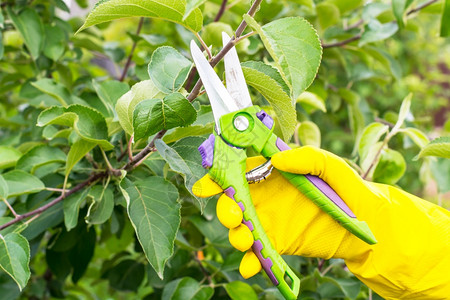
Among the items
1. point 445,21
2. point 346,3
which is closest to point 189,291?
point 445,21


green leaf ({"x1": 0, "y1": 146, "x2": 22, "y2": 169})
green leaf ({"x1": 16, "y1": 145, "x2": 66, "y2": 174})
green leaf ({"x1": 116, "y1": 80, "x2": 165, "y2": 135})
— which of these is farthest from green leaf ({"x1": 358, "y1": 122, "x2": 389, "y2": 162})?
green leaf ({"x1": 0, "y1": 146, "x2": 22, "y2": 169})

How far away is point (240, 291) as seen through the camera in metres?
0.90

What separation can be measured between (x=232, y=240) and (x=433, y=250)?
10.5 inches

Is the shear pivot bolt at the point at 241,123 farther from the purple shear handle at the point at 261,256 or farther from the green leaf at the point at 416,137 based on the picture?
the green leaf at the point at 416,137

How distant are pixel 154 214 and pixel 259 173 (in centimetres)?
21

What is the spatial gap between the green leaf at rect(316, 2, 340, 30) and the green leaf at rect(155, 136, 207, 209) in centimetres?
64

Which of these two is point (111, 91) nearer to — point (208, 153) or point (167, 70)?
point (167, 70)

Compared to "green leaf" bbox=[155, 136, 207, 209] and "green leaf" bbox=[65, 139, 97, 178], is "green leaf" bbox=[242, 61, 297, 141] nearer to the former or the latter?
"green leaf" bbox=[155, 136, 207, 209]

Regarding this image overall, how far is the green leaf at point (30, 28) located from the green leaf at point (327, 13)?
27.1 inches

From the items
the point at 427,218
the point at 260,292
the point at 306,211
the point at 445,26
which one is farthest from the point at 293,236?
the point at 445,26

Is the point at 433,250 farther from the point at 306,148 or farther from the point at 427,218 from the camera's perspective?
the point at 306,148

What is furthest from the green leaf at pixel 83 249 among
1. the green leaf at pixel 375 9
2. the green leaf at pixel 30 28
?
the green leaf at pixel 375 9

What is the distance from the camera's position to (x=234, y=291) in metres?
0.90

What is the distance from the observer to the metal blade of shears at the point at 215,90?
0.59 meters
